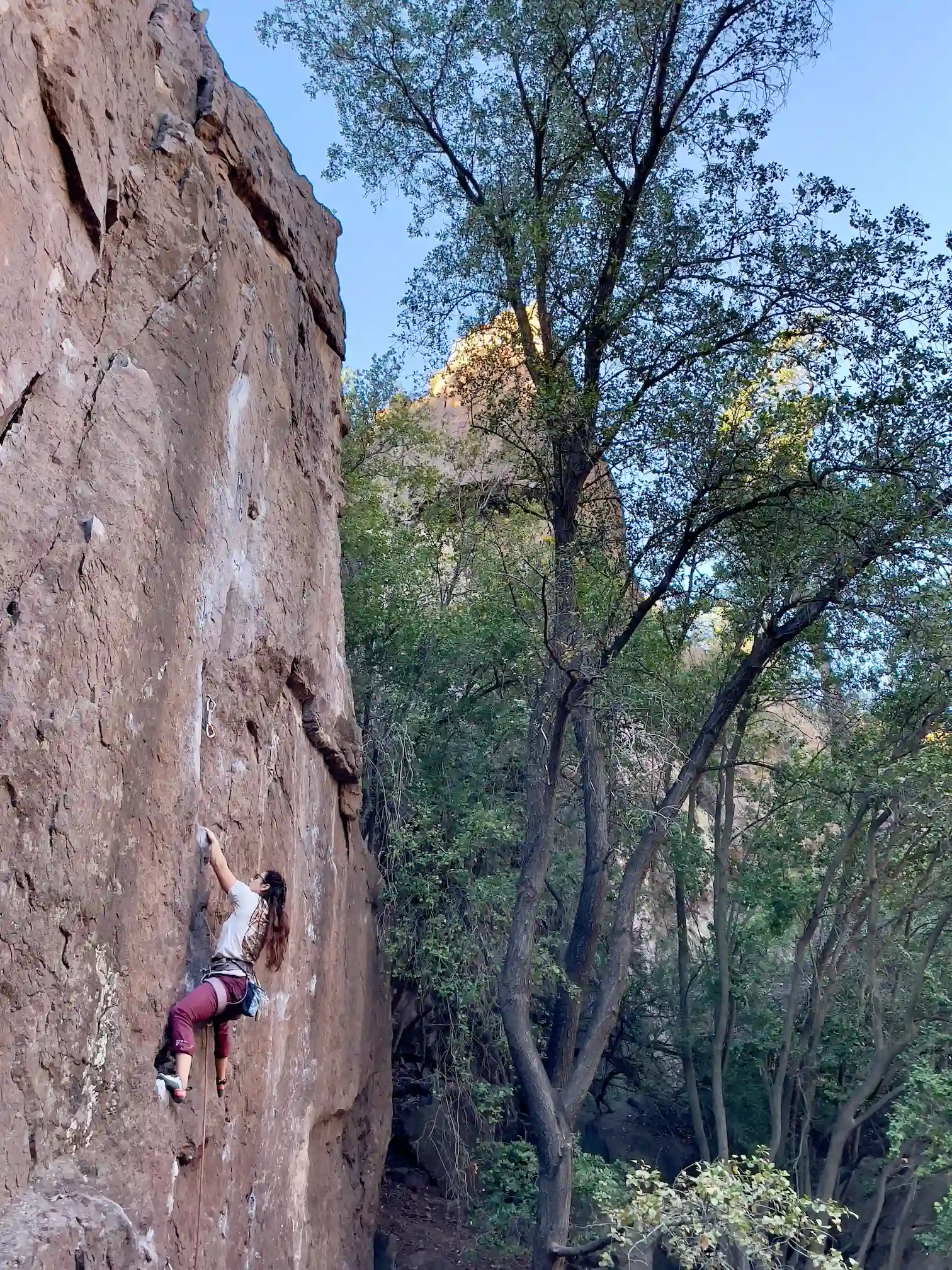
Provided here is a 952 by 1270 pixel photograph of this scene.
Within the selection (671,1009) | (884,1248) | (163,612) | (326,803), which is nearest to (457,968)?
(326,803)

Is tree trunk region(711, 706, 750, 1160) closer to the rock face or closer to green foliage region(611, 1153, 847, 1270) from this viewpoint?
green foliage region(611, 1153, 847, 1270)

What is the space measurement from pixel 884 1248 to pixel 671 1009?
3608 mm

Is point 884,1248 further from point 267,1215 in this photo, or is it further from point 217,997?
point 217,997

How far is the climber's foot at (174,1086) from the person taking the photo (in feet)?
19.2

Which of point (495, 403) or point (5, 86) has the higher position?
point (495, 403)

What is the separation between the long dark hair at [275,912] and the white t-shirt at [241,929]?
34cm

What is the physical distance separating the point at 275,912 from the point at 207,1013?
1.04 m

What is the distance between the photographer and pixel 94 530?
5.70 metres

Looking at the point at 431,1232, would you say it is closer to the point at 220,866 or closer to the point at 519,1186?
the point at 519,1186

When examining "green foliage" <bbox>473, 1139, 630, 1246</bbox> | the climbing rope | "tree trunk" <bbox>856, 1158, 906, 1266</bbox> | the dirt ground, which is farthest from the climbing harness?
"tree trunk" <bbox>856, 1158, 906, 1266</bbox>

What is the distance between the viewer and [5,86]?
5203 mm

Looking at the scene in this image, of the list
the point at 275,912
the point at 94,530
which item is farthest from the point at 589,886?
the point at 94,530

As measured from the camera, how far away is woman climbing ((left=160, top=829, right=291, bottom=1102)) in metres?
5.94

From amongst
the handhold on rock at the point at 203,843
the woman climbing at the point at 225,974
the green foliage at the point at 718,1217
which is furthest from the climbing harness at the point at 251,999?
the green foliage at the point at 718,1217
